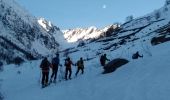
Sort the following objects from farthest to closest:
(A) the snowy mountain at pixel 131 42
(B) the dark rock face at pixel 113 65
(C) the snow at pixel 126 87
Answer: (A) the snowy mountain at pixel 131 42 < (B) the dark rock face at pixel 113 65 < (C) the snow at pixel 126 87

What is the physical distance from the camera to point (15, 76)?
113ft

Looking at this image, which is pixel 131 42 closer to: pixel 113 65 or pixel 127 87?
pixel 113 65

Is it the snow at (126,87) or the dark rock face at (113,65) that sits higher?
the dark rock face at (113,65)

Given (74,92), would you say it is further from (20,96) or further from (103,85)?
(20,96)

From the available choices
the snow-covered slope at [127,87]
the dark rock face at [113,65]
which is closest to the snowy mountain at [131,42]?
the dark rock face at [113,65]

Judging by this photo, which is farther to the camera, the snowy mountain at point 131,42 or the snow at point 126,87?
the snowy mountain at point 131,42

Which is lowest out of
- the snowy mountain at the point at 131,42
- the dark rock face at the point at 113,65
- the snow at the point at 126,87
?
the snow at the point at 126,87

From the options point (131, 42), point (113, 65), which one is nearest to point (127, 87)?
point (113, 65)

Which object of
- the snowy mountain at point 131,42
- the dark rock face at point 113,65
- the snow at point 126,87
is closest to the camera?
the snow at point 126,87

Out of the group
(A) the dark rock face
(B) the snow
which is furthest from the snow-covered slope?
(A) the dark rock face

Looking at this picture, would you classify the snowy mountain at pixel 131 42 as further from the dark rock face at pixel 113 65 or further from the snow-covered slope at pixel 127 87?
the snow-covered slope at pixel 127 87

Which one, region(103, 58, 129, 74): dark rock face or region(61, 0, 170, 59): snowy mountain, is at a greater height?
region(61, 0, 170, 59): snowy mountain

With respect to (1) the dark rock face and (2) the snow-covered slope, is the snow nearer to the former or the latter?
(2) the snow-covered slope

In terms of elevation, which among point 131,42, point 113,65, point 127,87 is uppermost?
point 131,42
